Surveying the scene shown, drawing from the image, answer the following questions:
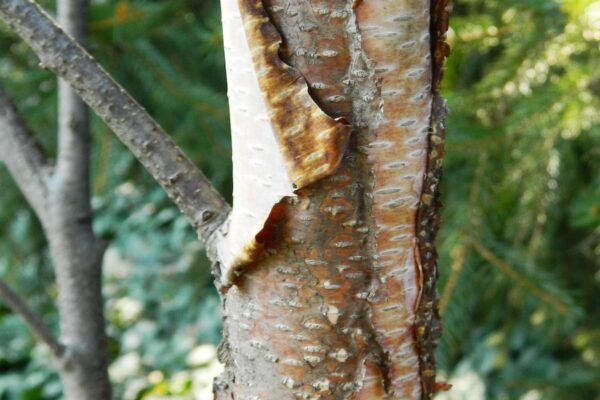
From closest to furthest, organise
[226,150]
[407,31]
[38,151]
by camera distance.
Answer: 1. [407,31]
2. [38,151]
3. [226,150]

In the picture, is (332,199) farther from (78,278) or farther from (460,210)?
(460,210)

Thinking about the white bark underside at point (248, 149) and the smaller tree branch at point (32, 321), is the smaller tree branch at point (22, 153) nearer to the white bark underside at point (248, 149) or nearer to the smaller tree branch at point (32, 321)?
the smaller tree branch at point (32, 321)

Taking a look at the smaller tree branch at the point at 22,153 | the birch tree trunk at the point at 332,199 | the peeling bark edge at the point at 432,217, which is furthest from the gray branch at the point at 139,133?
the smaller tree branch at the point at 22,153

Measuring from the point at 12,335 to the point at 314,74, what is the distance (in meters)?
2.05

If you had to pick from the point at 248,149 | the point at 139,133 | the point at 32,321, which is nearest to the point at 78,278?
the point at 32,321

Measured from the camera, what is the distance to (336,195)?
1.34 feet

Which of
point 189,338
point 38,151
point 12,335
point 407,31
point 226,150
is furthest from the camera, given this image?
point 12,335

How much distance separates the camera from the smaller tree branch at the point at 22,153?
0.77 metres

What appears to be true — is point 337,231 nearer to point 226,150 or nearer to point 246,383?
point 246,383

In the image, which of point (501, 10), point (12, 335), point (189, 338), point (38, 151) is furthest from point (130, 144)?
point (12, 335)

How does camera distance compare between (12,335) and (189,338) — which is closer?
(189,338)

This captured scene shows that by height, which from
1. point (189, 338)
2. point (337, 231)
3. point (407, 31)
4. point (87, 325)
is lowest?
point (189, 338)

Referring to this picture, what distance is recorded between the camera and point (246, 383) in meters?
0.47

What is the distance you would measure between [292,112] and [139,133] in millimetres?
177
